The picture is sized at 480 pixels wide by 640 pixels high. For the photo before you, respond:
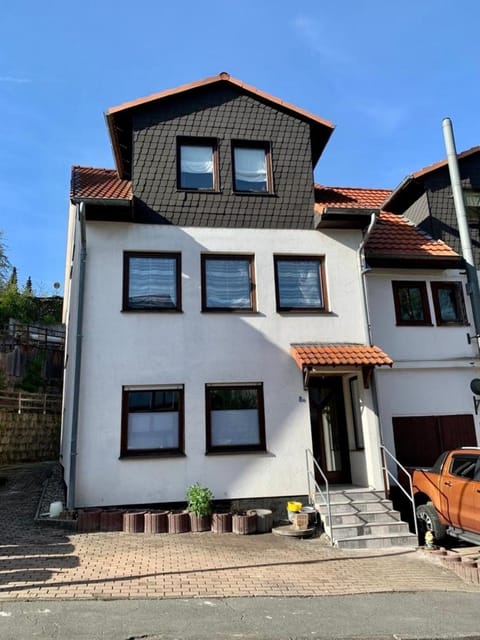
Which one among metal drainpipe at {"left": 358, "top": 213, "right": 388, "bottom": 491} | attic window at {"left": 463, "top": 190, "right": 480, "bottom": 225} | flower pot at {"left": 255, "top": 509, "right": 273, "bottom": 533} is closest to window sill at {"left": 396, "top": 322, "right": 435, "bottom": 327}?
metal drainpipe at {"left": 358, "top": 213, "right": 388, "bottom": 491}

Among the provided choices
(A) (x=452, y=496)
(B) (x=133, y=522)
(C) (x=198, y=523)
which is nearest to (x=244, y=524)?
(C) (x=198, y=523)

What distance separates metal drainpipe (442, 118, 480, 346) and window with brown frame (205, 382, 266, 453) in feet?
21.9

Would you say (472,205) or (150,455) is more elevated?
(472,205)

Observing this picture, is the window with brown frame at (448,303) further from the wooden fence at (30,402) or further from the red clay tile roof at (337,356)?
the wooden fence at (30,402)

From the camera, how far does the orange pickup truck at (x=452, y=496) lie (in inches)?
340

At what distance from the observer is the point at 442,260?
13.8 meters

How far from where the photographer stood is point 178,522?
32.1 ft

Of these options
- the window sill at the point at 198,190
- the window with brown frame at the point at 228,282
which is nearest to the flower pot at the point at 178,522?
the window with brown frame at the point at 228,282

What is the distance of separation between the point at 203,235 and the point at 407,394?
21.8 ft

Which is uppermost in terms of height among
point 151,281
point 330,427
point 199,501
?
point 151,281

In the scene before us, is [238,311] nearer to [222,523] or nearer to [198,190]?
[198,190]

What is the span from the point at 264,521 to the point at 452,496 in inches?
143

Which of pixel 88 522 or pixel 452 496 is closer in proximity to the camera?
pixel 452 496

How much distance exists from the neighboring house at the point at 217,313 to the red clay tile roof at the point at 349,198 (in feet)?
0.45
